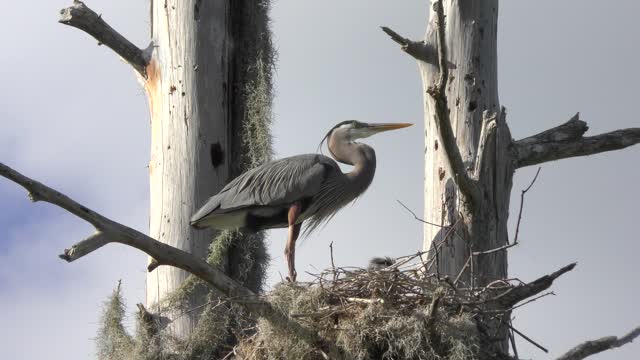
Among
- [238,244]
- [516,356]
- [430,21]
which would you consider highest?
[430,21]

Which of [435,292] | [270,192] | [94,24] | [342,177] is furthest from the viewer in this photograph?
[342,177]

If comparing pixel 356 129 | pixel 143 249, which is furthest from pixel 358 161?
pixel 143 249

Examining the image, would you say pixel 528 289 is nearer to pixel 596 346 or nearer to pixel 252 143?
pixel 596 346

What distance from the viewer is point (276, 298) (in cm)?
608

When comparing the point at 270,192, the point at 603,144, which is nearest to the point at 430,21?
the point at 603,144

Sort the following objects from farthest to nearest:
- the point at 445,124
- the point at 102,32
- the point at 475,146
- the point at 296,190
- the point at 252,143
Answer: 1. the point at 296,190
2. the point at 252,143
3. the point at 102,32
4. the point at 475,146
5. the point at 445,124

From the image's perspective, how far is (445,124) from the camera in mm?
5719

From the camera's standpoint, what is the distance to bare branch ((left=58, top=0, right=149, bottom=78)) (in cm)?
704

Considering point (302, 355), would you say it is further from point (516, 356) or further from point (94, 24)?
point (94, 24)

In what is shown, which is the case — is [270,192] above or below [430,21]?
below

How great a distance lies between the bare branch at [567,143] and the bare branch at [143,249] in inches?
53.2

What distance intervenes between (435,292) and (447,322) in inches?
7.5

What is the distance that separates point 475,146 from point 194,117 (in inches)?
60.8

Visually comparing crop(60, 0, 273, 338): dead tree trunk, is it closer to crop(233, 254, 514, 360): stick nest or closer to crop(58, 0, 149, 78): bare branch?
crop(58, 0, 149, 78): bare branch
